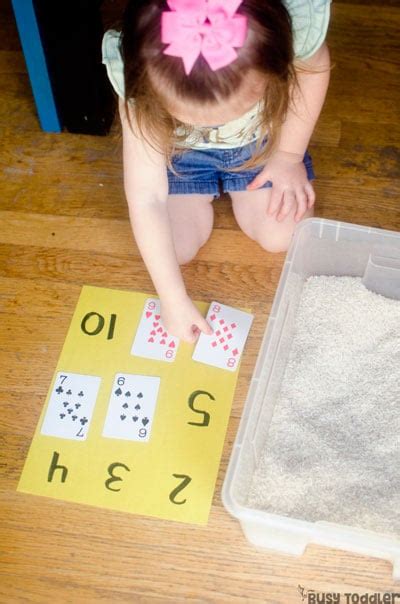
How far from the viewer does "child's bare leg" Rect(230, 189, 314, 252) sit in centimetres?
110

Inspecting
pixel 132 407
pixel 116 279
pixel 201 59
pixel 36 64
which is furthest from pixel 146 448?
pixel 36 64

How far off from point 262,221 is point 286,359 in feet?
0.74

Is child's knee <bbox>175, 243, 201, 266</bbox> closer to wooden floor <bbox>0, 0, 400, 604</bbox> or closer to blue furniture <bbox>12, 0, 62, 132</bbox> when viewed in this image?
wooden floor <bbox>0, 0, 400, 604</bbox>

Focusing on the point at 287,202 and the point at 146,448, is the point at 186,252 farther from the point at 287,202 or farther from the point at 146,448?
the point at 146,448

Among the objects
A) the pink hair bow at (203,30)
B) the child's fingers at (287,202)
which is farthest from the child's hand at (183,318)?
the pink hair bow at (203,30)

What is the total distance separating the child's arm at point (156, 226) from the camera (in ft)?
3.07

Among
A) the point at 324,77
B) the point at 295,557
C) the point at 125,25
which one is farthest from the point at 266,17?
the point at 295,557

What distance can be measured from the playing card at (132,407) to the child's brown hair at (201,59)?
1.35ft

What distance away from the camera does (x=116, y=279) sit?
114 cm

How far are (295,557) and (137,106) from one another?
560 millimetres

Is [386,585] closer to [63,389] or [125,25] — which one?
[63,389]

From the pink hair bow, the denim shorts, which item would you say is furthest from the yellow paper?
the pink hair bow

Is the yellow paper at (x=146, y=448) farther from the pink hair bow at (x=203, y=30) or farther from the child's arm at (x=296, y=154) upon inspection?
the pink hair bow at (x=203, y=30)

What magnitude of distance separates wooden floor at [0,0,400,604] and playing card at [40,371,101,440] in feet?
0.08
